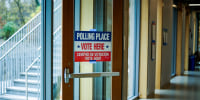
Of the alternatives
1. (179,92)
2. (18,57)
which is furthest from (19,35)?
(179,92)

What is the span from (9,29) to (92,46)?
1.85 m

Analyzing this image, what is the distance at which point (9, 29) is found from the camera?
15.1 ft

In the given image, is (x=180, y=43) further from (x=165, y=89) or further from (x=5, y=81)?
(x=5, y=81)

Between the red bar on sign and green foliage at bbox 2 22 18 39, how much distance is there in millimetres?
1585

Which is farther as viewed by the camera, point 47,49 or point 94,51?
point 94,51

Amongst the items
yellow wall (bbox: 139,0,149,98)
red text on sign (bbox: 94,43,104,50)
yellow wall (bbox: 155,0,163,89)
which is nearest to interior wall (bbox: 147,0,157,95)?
yellow wall (bbox: 139,0,149,98)

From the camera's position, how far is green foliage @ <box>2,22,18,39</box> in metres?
4.39

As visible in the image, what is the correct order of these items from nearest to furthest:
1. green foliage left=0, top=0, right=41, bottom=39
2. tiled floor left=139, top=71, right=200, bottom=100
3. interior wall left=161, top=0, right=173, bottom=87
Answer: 1. green foliage left=0, top=0, right=41, bottom=39
2. tiled floor left=139, top=71, right=200, bottom=100
3. interior wall left=161, top=0, right=173, bottom=87

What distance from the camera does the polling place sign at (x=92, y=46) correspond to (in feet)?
11.7

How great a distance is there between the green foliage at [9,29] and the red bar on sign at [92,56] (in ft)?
5.20

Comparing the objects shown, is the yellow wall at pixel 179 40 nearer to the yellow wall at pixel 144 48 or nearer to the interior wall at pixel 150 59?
the interior wall at pixel 150 59

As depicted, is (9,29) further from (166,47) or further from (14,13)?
(166,47)

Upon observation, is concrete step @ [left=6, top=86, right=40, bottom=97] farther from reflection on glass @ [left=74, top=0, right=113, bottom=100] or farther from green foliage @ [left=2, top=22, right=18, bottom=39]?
reflection on glass @ [left=74, top=0, right=113, bottom=100]

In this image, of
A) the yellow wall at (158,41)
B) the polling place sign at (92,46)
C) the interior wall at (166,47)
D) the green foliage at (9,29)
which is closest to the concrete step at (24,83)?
the green foliage at (9,29)
